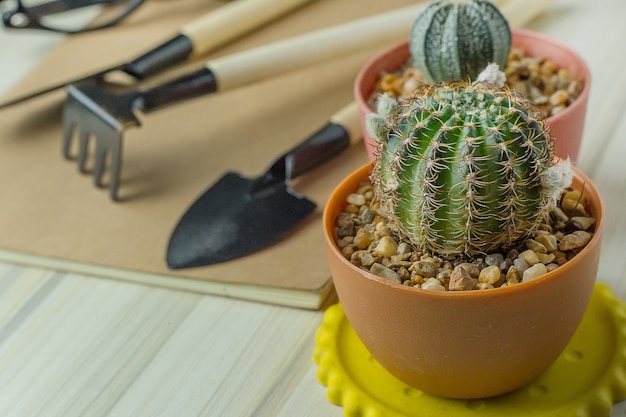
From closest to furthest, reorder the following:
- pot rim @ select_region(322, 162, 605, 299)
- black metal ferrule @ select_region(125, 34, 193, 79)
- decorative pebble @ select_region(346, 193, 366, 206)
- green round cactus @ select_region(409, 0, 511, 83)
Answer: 1. pot rim @ select_region(322, 162, 605, 299)
2. decorative pebble @ select_region(346, 193, 366, 206)
3. green round cactus @ select_region(409, 0, 511, 83)
4. black metal ferrule @ select_region(125, 34, 193, 79)

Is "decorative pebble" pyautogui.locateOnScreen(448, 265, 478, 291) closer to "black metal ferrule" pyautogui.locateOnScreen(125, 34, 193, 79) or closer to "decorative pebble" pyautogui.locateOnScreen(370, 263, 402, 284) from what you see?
"decorative pebble" pyautogui.locateOnScreen(370, 263, 402, 284)

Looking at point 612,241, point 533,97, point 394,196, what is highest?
point 394,196

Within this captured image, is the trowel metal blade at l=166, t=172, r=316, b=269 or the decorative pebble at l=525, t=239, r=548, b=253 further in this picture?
the trowel metal blade at l=166, t=172, r=316, b=269

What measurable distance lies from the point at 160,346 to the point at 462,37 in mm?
413

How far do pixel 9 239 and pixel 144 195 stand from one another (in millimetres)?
159

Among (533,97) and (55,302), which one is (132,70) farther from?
(533,97)

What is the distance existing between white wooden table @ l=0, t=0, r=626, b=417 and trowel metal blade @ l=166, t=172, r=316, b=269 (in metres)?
0.05

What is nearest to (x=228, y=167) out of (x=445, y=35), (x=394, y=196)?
(x=445, y=35)

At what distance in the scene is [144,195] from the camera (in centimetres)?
99

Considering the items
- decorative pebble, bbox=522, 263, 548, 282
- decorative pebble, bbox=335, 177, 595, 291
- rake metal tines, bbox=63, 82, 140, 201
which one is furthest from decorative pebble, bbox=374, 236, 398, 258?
rake metal tines, bbox=63, 82, 140, 201

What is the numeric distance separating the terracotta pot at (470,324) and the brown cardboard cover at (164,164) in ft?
0.63

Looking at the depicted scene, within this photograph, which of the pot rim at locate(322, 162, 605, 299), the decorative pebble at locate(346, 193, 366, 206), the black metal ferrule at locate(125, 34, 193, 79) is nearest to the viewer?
the pot rim at locate(322, 162, 605, 299)

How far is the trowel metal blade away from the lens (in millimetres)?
863

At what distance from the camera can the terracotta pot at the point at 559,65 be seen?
776mm
